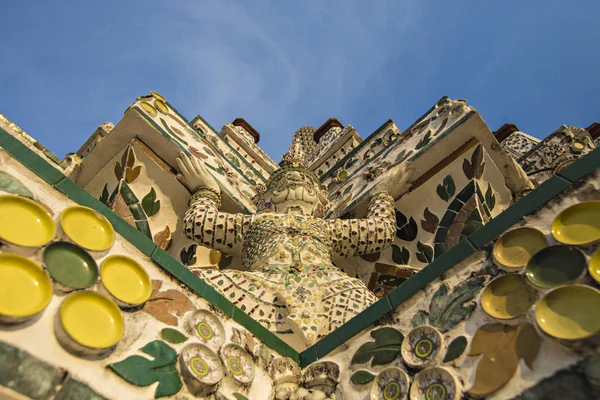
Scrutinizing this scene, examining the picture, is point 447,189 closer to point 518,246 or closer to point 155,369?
point 518,246

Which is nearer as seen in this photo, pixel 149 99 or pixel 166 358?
pixel 166 358

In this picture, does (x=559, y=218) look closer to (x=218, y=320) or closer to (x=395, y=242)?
(x=218, y=320)

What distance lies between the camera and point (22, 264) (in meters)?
2.19

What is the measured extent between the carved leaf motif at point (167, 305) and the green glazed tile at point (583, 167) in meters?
1.66

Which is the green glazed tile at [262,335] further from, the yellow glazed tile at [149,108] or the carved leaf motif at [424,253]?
the yellow glazed tile at [149,108]

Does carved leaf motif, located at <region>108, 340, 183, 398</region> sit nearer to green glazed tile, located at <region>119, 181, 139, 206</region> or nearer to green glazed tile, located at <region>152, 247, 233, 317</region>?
green glazed tile, located at <region>152, 247, 233, 317</region>

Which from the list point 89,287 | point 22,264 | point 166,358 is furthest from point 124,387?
point 22,264

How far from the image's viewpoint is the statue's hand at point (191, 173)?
18.9 feet

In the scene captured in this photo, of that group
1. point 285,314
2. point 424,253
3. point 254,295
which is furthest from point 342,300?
point 424,253

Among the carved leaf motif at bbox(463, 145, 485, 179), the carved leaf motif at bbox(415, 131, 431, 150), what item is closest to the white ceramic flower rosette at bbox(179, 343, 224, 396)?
the carved leaf motif at bbox(463, 145, 485, 179)

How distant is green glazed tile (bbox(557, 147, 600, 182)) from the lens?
2.50 meters

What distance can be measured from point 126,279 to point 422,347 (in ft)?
4.03

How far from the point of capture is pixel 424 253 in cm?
573

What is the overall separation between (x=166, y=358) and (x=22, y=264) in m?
0.64
